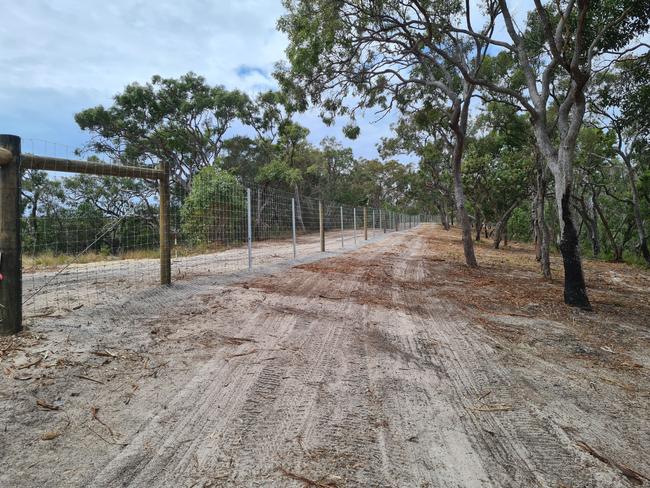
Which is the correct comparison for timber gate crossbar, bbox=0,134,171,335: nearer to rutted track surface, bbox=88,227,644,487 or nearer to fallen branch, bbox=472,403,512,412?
rutted track surface, bbox=88,227,644,487

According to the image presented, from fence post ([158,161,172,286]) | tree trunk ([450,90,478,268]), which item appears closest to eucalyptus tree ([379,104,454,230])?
tree trunk ([450,90,478,268])

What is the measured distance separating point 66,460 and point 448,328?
3504mm

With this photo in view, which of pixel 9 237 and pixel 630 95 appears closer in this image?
pixel 9 237

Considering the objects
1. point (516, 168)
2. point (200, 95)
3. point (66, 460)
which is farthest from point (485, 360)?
point (200, 95)

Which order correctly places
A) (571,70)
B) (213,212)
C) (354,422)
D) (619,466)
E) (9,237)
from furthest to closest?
(213,212) → (571,70) → (9,237) → (354,422) → (619,466)

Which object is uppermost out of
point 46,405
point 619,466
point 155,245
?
point 155,245

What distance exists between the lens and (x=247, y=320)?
13.3ft

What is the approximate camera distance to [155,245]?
15.1 meters

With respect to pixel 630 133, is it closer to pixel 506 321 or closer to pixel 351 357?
pixel 506 321

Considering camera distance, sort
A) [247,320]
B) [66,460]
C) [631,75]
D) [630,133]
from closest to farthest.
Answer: [66,460] < [247,320] < [631,75] < [630,133]

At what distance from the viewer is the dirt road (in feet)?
6.01

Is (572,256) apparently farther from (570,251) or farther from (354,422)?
(354,422)

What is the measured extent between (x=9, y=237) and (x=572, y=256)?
6666 millimetres

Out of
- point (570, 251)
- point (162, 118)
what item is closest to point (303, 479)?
point (570, 251)
